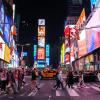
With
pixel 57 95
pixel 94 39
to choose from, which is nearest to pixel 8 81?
pixel 57 95

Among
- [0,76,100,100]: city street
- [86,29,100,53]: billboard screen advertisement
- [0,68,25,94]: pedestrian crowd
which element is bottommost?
[0,76,100,100]: city street

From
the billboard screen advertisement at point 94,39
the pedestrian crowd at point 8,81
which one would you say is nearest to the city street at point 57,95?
the pedestrian crowd at point 8,81

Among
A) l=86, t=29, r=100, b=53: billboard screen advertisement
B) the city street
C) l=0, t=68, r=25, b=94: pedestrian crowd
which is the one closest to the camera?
the city street

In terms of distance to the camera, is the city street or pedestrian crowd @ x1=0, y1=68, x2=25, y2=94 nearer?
the city street

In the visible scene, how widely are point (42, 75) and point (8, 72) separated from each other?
4317 cm

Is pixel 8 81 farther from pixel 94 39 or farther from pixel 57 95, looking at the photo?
pixel 94 39

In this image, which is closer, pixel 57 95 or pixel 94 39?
pixel 57 95

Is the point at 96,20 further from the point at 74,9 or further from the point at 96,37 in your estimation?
the point at 74,9

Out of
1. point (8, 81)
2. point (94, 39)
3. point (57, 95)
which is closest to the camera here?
point (57, 95)

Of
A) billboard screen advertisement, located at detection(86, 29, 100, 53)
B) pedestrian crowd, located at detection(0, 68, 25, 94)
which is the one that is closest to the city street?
pedestrian crowd, located at detection(0, 68, 25, 94)

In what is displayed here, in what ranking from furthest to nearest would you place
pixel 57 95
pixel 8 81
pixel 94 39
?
pixel 94 39 < pixel 8 81 < pixel 57 95

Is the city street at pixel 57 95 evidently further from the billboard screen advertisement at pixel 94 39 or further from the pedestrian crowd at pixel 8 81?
the billboard screen advertisement at pixel 94 39

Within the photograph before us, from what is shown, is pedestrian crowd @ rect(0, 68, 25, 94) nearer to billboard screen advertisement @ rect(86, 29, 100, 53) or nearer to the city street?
the city street

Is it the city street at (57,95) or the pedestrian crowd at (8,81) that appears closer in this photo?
the city street at (57,95)
